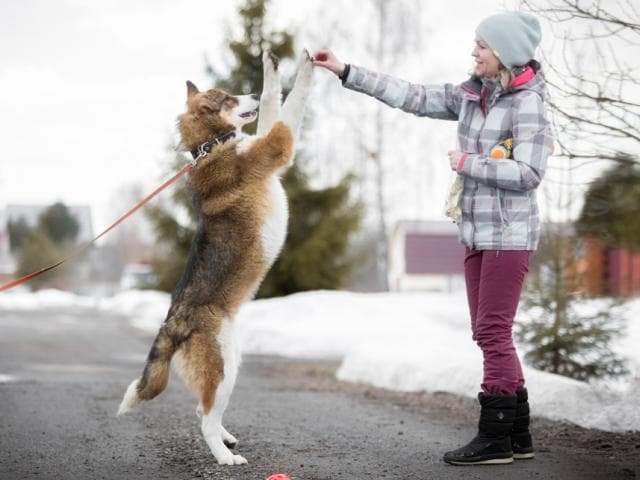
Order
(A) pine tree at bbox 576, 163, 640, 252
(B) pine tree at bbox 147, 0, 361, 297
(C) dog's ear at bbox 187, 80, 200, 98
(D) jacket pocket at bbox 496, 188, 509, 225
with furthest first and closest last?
1. (B) pine tree at bbox 147, 0, 361, 297
2. (A) pine tree at bbox 576, 163, 640, 252
3. (C) dog's ear at bbox 187, 80, 200, 98
4. (D) jacket pocket at bbox 496, 188, 509, 225

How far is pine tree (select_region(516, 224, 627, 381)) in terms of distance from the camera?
24.7ft

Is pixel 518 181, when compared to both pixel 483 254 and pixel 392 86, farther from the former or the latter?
pixel 392 86

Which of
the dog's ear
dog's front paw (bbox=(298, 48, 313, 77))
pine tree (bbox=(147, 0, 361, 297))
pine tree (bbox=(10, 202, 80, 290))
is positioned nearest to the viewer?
dog's front paw (bbox=(298, 48, 313, 77))

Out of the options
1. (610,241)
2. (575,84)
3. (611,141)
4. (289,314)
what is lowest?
(289,314)

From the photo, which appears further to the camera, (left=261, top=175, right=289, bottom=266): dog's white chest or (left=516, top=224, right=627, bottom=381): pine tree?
(left=516, top=224, right=627, bottom=381): pine tree

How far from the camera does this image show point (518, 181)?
396cm

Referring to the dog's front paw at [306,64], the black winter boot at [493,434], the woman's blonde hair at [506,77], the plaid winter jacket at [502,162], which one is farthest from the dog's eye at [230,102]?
the black winter boot at [493,434]

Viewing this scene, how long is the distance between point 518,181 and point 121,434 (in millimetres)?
3127

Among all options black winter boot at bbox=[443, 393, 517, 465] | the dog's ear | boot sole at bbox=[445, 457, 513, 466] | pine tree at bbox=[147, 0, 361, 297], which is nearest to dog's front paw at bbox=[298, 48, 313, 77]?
the dog's ear

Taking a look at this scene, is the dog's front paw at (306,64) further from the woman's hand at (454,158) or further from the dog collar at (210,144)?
the woman's hand at (454,158)

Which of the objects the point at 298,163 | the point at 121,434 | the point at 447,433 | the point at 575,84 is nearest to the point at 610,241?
the point at 575,84

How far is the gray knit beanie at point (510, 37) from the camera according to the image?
398 centimetres

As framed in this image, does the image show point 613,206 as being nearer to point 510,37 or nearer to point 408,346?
point 408,346

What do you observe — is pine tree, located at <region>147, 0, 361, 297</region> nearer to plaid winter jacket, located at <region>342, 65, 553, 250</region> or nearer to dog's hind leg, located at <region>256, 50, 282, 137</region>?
dog's hind leg, located at <region>256, 50, 282, 137</region>
